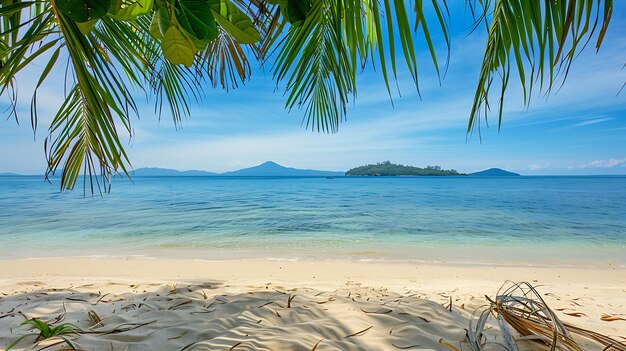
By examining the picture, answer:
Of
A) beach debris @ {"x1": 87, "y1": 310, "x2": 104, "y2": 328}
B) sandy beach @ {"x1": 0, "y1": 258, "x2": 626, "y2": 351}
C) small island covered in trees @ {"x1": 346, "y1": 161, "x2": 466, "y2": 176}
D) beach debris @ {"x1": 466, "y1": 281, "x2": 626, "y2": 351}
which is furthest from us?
small island covered in trees @ {"x1": 346, "y1": 161, "x2": 466, "y2": 176}

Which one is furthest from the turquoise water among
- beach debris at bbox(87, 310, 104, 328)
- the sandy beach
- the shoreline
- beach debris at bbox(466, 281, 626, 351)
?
beach debris at bbox(466, 281, 626, 351)

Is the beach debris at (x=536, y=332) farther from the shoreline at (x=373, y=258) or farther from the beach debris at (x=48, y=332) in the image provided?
the shoreline at (x=373, y=258)

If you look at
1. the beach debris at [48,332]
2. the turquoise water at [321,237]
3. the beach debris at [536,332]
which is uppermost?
the beach debris at [536,332]

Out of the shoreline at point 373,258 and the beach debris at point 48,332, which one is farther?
the shoreline at point 373,258

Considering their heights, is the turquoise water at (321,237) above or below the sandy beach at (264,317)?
below

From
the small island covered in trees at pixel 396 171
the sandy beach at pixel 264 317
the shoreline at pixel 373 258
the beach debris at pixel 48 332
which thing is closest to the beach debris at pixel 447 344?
the sandy beach at pixel 264 317

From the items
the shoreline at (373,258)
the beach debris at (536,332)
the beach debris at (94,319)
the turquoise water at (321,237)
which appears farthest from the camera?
the turquoise water at (321,237)

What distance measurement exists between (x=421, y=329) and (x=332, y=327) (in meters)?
0.34

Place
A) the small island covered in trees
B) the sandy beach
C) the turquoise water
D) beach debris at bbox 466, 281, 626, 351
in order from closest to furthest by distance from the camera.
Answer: beach debris at bbox 466, 281, 626, 351 → the sandy beach → the turquoise water → the small island covered in trees

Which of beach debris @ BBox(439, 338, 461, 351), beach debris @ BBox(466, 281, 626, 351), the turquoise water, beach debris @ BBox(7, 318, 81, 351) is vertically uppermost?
beach debris @ BBox(466, 281, 626, 351)

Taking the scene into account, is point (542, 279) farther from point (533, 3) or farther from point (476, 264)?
point (533, 3)

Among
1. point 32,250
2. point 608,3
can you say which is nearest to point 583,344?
point 608,3

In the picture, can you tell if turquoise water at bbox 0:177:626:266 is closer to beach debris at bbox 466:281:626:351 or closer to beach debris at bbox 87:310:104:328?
beach debris at bbox 87:310:104:328

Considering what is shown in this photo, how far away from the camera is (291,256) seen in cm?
471
